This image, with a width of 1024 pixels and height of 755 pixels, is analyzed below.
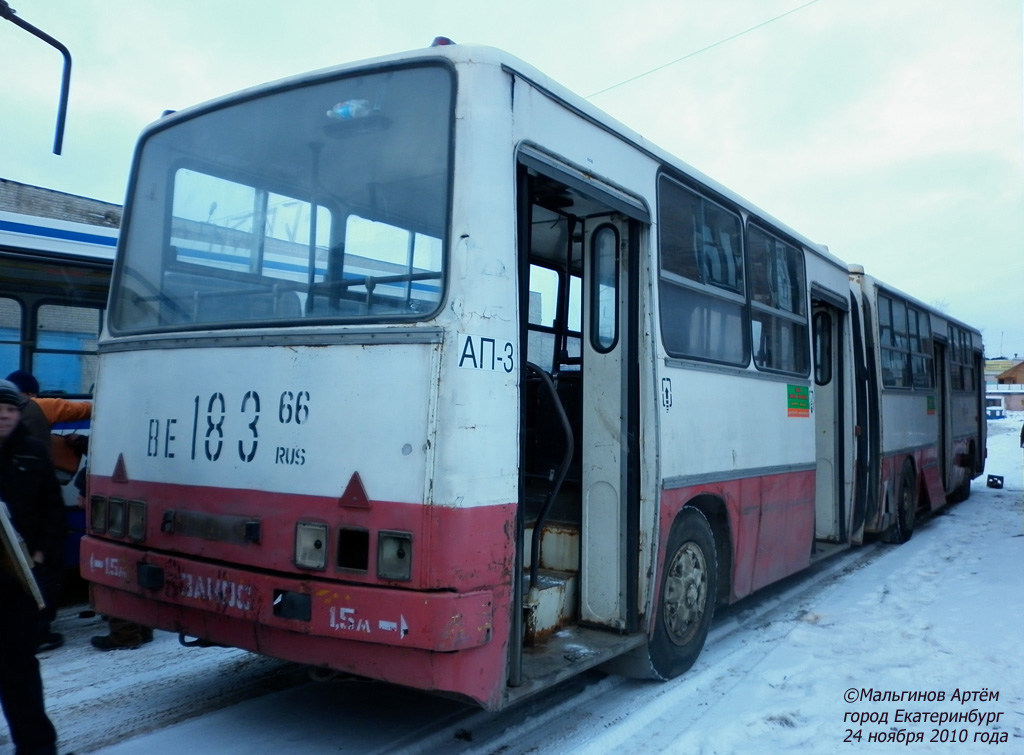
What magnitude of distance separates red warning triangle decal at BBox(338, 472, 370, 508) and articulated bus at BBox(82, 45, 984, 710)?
12mm

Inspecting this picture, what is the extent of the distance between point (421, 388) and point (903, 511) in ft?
29.0

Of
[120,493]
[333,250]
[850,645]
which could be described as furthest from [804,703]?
[120,493]

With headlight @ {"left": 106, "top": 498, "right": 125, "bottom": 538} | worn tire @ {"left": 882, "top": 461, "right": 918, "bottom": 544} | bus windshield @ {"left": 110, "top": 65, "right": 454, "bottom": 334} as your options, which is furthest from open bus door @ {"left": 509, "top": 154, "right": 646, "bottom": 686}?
worn tire @ {"left": 882, "top": 461, "right": 918, "bottom": 544}

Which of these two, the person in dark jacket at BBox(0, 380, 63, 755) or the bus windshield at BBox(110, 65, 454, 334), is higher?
the bus windshield at BBox(110, 65, 454, 334)

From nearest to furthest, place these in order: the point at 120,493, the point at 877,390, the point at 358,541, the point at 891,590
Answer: the point at 358,541 < the point at 120,493 < the point at 891,590 < the point at 877,390

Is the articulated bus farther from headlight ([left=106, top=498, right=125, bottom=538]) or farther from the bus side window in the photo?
the bus side window

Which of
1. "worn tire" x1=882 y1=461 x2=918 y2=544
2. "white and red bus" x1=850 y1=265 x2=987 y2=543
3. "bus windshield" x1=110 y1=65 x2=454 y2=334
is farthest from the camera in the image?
"worn tire" x1=882 y1=461 x2=918 y2=544

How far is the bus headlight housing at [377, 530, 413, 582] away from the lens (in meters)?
3.39

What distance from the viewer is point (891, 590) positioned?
7.73m

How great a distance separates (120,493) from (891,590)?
6.39 m

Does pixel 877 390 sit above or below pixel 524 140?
below

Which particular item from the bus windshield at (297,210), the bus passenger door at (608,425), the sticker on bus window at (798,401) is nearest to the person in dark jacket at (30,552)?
the bus windshield at (297,210)

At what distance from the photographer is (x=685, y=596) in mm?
5398

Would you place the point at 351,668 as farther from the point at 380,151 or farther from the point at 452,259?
the point at 380,151
